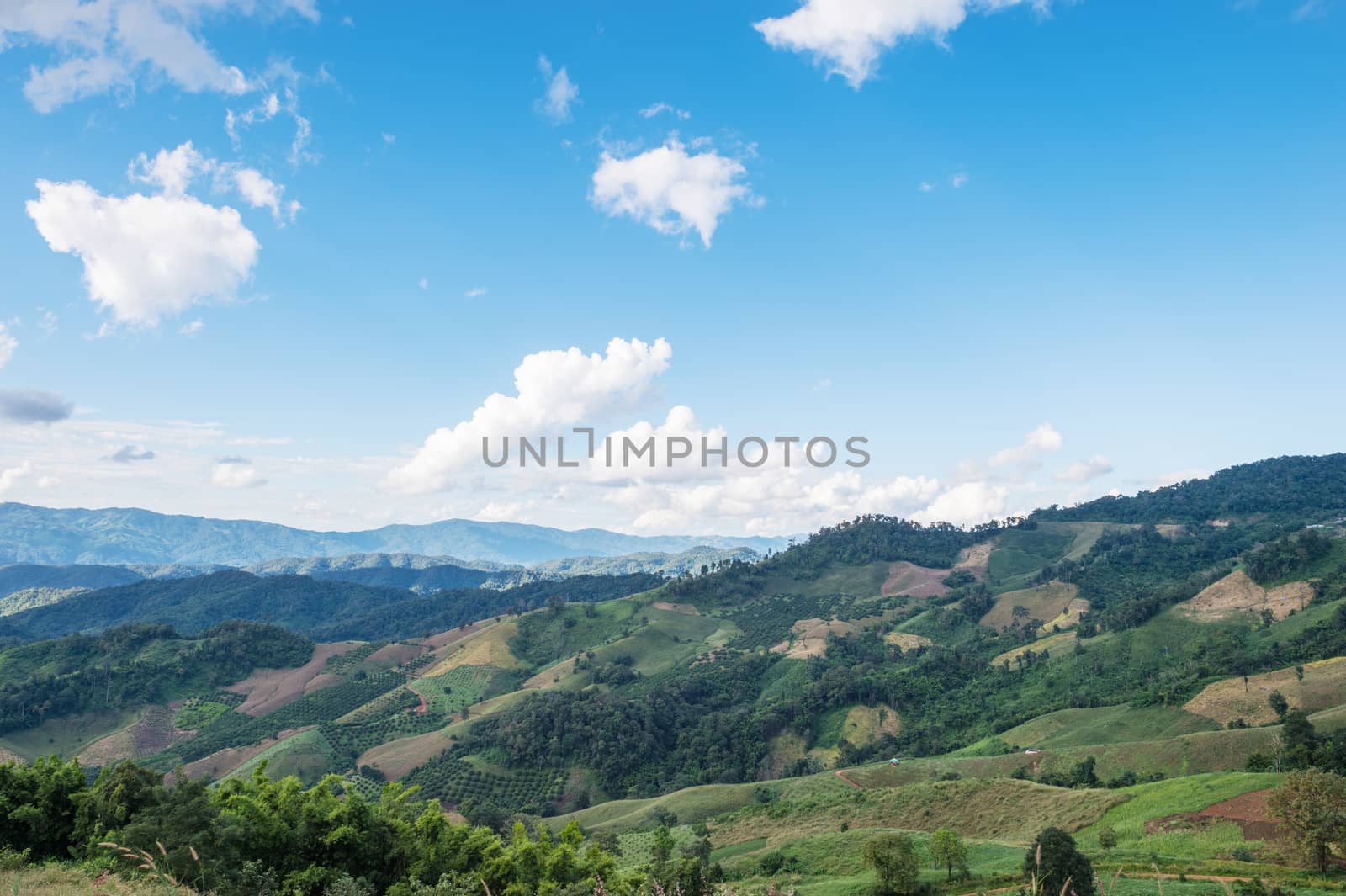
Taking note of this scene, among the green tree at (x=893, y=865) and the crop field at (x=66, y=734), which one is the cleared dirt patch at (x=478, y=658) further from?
the green tree at (x=893, y=865)

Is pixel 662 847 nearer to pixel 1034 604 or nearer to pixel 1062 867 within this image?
pixel 1062 867

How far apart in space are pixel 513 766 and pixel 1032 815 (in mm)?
88041

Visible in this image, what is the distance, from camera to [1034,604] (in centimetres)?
18225

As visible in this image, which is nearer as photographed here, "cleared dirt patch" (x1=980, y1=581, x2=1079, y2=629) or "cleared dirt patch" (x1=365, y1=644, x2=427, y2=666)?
"cleared dirt patch" (x1=980, y1=581, x2=1079, y2=629)

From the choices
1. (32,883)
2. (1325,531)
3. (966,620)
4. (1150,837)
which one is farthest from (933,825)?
(1325,531)

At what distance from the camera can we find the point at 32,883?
721 inches

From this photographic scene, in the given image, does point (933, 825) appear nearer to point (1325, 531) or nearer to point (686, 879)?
point (686, 879)

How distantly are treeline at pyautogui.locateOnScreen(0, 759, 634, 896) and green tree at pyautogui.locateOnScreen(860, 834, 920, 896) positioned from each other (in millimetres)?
20244

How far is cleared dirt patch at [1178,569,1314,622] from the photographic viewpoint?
126188 mm

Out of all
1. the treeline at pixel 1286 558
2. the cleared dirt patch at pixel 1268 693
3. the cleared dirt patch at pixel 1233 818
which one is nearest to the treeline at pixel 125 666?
the cleared dirt patch at pixel 1233 818

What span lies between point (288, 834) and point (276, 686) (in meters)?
175

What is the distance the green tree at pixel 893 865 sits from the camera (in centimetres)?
4481

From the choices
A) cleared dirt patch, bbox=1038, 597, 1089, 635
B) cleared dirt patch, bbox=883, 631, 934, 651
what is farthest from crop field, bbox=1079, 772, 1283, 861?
cleared dirt patch, bbox=883, 631, 934, 651

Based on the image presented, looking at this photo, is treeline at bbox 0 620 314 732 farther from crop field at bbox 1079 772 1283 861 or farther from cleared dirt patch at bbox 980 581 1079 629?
crop field at bbox 1079 772 1283 861
